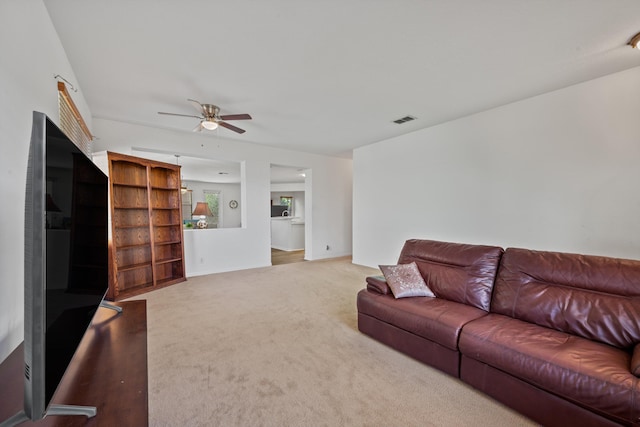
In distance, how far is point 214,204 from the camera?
1038 cm

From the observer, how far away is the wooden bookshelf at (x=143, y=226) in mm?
3875

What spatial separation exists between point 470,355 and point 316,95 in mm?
2997

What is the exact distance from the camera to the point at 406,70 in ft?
8.73

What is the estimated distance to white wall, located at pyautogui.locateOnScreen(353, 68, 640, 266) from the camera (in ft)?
8.99

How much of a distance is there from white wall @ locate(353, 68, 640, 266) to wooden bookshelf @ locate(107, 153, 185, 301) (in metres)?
4.07

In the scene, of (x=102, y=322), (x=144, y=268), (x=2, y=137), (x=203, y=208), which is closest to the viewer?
(x=2, y=137)

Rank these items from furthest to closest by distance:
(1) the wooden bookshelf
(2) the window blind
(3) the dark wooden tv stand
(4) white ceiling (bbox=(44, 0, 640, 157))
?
(1) the wooden bookshelf → (2) the window blind → (4) white ceiling (bbox=(44, 0, 640, 157)) → (3) the dark wooden tv stand

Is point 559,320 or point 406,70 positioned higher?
point 406,70

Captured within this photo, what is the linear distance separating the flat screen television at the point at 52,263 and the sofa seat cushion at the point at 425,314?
2.01 m

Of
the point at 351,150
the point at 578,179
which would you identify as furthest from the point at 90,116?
the point at 578,179

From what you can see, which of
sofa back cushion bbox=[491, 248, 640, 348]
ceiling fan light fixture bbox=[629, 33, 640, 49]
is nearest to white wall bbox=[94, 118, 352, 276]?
sofa back cushion bbox=[491, 248, 640, 348]

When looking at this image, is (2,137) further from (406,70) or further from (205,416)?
(406,70)

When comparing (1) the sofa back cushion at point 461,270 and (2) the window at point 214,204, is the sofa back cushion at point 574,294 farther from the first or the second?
(2) the window at point 214,204

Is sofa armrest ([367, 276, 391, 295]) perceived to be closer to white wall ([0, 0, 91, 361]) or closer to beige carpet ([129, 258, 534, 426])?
beige carpet ([129, 258, 534, 426])
